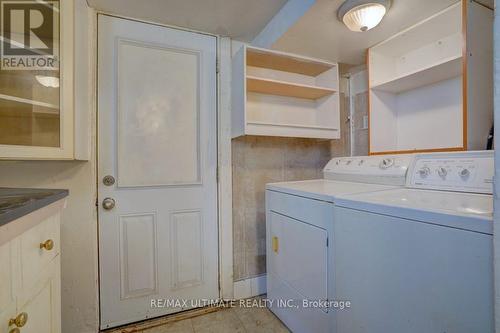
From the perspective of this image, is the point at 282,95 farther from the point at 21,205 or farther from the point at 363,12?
the point at 21,205

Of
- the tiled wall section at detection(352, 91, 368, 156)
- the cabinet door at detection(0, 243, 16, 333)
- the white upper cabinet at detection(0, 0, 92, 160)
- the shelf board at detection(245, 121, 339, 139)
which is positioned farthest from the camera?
the tiled wall section at detection(352, 91, 368, 156)

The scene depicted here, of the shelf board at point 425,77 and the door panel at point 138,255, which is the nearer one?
the shelf board at point 425,77

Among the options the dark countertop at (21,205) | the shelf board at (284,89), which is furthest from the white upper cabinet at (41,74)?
the shelf board at (284,89)

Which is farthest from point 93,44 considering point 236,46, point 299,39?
point 299,39

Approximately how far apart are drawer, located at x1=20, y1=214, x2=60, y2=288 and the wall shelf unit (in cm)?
195

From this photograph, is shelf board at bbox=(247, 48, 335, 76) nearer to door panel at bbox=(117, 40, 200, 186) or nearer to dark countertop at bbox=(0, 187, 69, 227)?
door panel at bbox=(117, 40, 200, 186)

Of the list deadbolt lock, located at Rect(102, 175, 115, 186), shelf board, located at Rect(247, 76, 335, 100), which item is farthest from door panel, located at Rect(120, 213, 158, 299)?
shelf board, located at Rect(247, 76, 335, 100)

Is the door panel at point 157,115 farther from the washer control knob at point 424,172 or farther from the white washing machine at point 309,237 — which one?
the washer control knob at point 424,172

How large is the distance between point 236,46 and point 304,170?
1.21 m

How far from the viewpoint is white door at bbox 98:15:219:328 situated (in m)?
1.57

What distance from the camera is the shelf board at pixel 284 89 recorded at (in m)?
1.77

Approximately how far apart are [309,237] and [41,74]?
1.62 metres

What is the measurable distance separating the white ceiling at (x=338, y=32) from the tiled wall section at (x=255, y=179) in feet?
2.44

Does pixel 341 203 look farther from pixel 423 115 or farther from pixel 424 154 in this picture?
pixel 423 115
